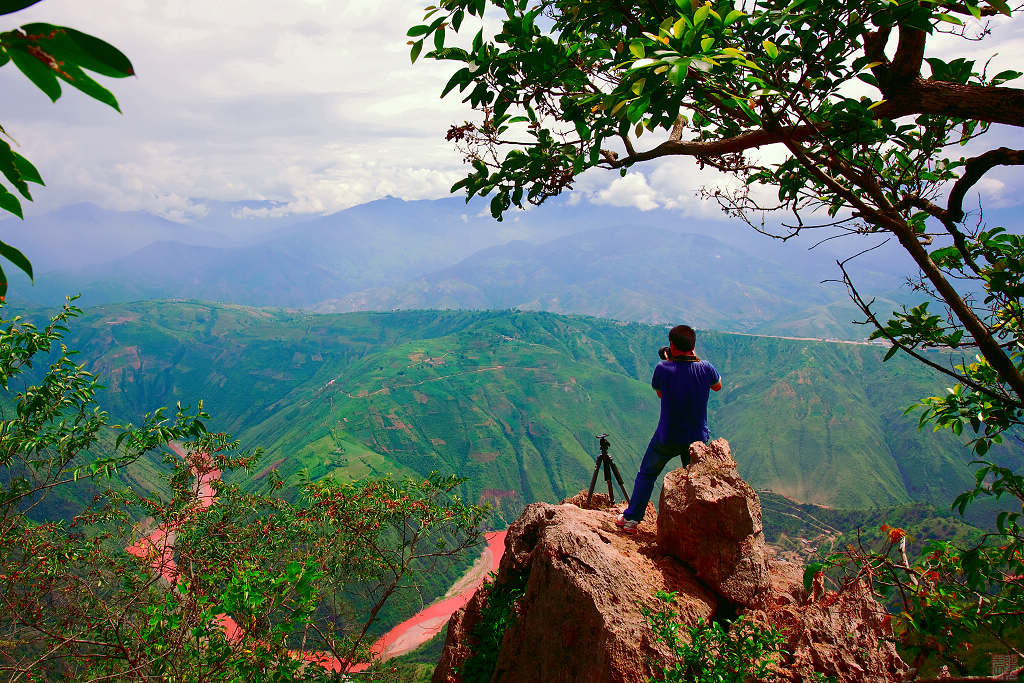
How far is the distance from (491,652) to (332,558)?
8349 millimetres

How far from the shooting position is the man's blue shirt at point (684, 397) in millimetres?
6383

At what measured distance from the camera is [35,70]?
1.16 meters

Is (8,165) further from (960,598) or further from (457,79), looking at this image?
(960,598)

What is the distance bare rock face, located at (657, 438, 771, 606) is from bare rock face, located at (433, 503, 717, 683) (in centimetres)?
29

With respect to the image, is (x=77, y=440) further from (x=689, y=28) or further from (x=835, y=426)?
(x=835, y=426)

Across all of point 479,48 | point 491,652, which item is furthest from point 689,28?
point 491,652

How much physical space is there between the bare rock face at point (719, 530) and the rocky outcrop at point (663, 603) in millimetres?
14

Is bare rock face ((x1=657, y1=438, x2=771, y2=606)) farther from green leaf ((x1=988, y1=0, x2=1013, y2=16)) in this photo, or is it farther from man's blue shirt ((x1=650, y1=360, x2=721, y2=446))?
green leaf ((x1=988, y1=0, x2=1013, y2=16))

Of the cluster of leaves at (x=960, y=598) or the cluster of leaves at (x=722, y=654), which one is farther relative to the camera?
the cluster of leaves at (x=722, y=654)

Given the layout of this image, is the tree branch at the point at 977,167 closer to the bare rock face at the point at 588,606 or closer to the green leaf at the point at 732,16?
the green leaf at the point at 732,16

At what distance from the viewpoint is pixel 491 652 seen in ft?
23.7

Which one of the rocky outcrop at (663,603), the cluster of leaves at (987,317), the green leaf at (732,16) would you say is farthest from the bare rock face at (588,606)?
the green leaf at (732,16)

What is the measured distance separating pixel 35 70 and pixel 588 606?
6478 millimetres

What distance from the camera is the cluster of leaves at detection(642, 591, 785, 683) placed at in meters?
4.38
